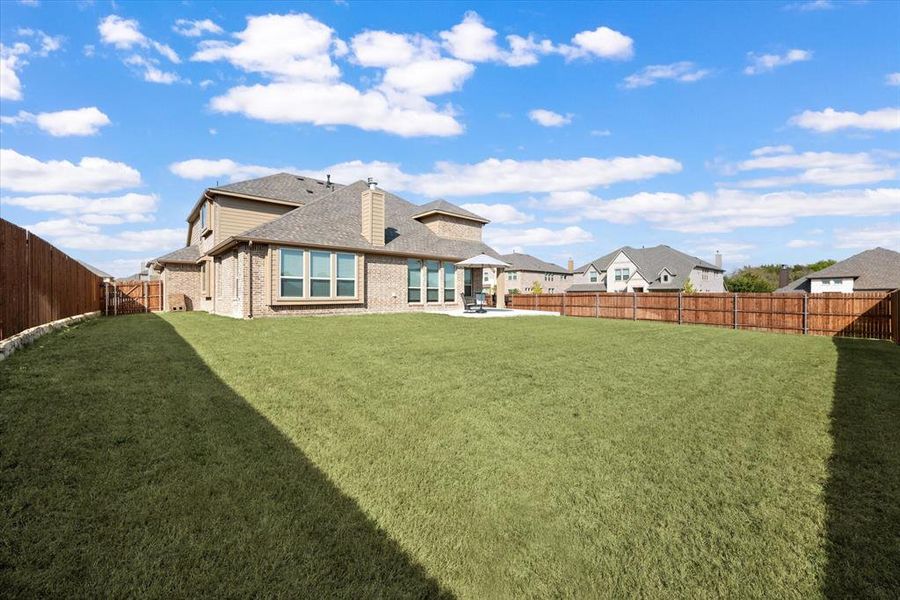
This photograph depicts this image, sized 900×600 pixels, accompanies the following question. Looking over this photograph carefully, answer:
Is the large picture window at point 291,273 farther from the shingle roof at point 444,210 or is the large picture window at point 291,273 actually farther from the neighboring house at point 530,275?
the neighboring house at point 530,275

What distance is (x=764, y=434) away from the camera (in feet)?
14.7

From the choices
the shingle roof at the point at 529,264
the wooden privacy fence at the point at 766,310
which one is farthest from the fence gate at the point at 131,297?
the shingle roof at the point at 529,264

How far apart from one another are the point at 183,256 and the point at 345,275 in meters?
12.6

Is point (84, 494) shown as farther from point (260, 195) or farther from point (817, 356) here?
point (260, 195)

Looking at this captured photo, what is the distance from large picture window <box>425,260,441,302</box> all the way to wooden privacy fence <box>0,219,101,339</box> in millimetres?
13053

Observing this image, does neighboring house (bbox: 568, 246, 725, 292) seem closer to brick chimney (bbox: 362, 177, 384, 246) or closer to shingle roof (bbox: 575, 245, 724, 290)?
shingle roof (bbox: 575, 245, 724, 290)

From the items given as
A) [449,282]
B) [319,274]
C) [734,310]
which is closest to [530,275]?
[449,282]

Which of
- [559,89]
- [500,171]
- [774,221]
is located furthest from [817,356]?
[774,221]

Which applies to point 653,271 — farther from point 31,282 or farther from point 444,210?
point 31,282

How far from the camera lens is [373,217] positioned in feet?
56.6

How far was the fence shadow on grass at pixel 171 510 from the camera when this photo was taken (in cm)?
223

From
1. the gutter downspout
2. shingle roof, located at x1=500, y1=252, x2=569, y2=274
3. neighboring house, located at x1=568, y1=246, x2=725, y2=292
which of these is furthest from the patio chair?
shingle roof, located at x1=500, y1=252, x2=569, y2=274

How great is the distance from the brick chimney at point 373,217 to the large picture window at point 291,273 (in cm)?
334

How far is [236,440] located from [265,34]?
12800 mm
